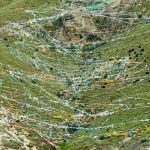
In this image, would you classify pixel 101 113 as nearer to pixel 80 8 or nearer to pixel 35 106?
pixel 35 106

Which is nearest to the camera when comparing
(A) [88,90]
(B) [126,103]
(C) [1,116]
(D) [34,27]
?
(C) [1,116]

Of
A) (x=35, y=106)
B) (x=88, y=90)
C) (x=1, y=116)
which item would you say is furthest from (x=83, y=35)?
(x=1, y=116)

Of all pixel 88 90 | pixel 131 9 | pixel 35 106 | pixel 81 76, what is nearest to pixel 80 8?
pixel 131 9

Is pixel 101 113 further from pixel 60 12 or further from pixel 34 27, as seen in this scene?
pixel 60 12

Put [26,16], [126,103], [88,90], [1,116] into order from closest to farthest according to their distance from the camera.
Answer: [1,116]
[126,103]
[88,90]
[26,16]

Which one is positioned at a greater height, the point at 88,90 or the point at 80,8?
the point at 80,8

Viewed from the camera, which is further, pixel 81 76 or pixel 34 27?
pixel 34 27
